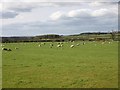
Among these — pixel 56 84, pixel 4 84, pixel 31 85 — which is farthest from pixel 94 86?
pixel 4 84

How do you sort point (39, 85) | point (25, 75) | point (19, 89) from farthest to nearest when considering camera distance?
point (25, 75), point (39, 85), point (19, 89)

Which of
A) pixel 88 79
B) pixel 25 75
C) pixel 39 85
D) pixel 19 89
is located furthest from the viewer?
pixel 25 75

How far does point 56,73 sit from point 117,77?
372cm

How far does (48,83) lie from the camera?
565 inches

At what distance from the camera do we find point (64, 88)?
1303cm

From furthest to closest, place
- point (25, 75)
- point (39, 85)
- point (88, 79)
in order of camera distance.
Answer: point (25, 75) < point (88, 79) < point (39, 85)

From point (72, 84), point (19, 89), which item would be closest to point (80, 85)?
point (72, 84)

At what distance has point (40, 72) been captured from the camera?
1823cm

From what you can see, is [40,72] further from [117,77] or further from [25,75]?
[117,77]

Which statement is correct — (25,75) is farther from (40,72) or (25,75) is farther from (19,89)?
(19,89)

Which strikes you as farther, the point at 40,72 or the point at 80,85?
the point at 40,72

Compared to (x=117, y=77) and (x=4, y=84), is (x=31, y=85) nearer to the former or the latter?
(x=4, y=84)

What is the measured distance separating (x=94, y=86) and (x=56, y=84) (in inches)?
70.5

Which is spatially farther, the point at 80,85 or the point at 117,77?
the point at 117,77
